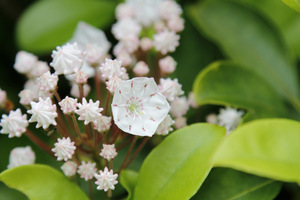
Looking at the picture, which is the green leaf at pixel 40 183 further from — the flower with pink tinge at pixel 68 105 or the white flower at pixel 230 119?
the white flower at pixel 230 119

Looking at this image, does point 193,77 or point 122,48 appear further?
point 193,77

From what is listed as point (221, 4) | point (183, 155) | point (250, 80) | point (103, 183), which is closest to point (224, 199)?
point (183, 155)

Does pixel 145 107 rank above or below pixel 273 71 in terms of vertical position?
above

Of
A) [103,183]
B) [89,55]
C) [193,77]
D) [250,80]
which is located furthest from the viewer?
[193,77]

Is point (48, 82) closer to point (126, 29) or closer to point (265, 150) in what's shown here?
point (126, 29)

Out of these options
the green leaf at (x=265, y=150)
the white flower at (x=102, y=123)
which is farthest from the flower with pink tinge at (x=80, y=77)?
the green leaf at (x=265, y=150)

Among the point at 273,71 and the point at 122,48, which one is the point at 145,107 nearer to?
the point at 122,48
